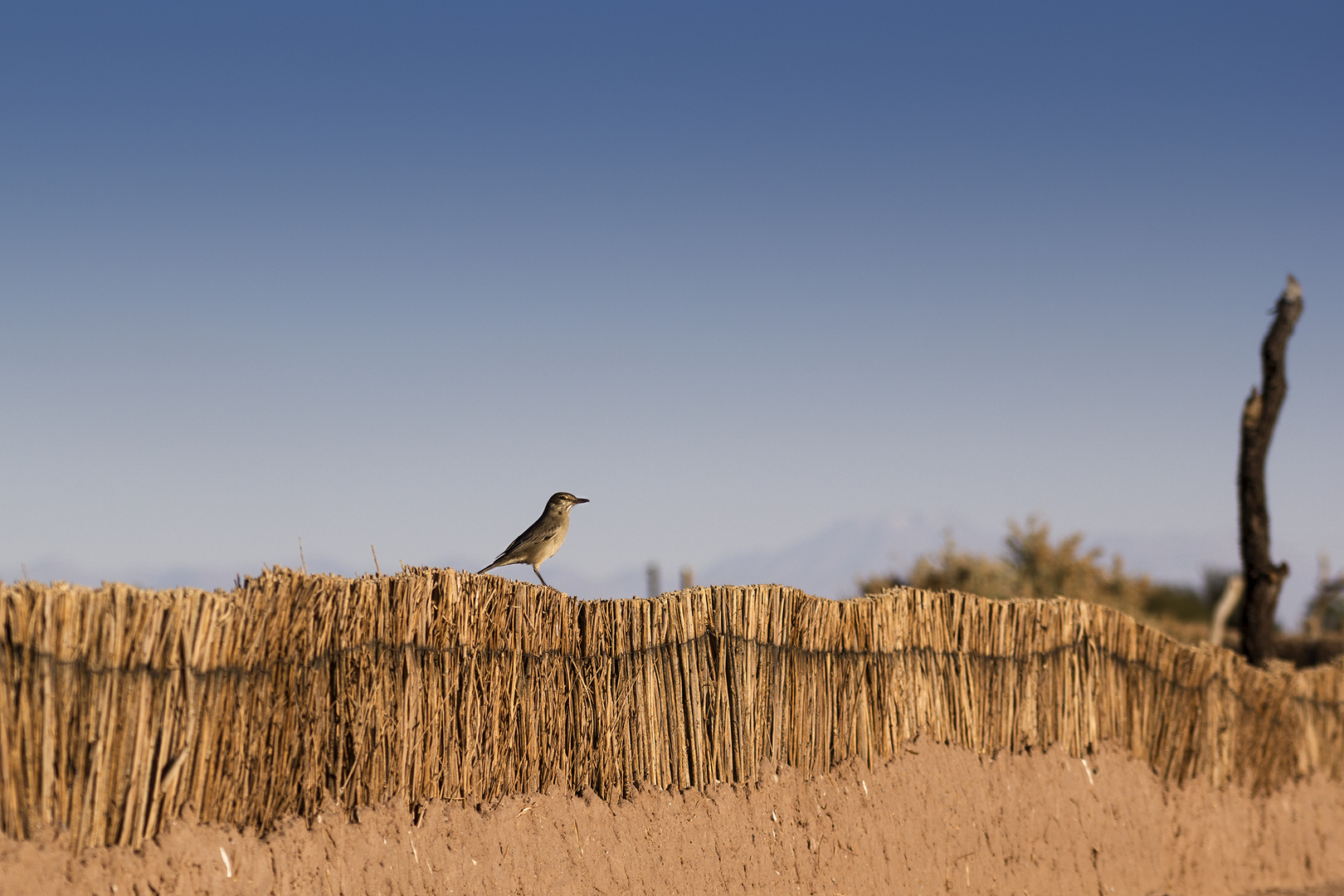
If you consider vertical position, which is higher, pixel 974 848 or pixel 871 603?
pixel 871 603

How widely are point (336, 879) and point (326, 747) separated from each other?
54cm

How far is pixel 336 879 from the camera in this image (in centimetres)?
460

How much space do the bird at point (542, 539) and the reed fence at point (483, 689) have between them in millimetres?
1186

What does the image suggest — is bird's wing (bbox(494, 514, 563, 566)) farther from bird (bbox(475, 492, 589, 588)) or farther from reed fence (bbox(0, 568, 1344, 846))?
reed fence (bbox(0, 568, 1344, 846))

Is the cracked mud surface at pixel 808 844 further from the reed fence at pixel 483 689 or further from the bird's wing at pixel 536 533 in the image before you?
the bird's wing at pixel 536 533

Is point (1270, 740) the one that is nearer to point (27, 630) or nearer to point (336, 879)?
point (336, 879)

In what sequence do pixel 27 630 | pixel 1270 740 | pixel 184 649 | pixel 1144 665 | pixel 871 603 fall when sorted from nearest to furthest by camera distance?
pixel 27 630 < pixel 184 649 < pixel 871 603 < pixel 1144 665 < pixel 1270 740

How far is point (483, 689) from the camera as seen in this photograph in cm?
510

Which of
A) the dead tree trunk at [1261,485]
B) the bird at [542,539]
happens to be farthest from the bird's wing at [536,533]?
the dead tree trunk at [1261,485]

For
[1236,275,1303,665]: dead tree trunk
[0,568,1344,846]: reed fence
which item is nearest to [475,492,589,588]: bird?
[0,568,1344,846]: reed fence

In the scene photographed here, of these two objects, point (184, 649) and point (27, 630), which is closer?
point (27, 630)

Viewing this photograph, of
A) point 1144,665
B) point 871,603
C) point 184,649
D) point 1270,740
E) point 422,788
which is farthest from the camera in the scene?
point 1270,740

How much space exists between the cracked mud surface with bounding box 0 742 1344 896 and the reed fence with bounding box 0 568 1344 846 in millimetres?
113

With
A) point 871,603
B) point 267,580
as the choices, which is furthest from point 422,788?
point 871,603
